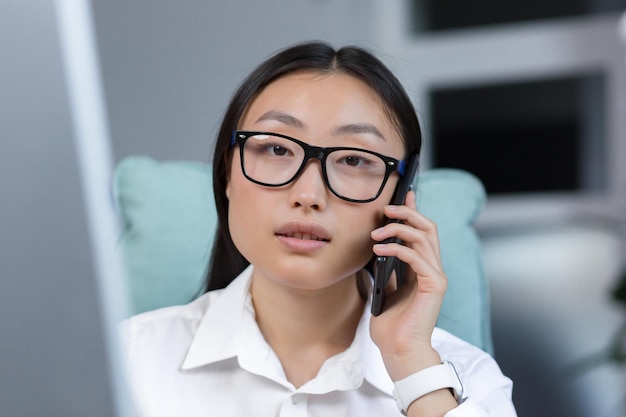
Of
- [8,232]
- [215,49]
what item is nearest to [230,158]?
[8,232]

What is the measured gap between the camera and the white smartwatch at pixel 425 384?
751mm

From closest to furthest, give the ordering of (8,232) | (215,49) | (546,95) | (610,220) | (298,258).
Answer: (8,232) < (298,258) < (215,49) < (610,220) < (546,95)

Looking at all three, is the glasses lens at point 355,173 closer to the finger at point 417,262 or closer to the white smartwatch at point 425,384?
the finger at point 417,262

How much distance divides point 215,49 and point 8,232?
1.83 metres

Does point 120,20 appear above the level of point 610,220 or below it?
above

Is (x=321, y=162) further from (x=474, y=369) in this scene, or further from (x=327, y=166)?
(x=474, y=369)

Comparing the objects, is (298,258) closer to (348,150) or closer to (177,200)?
(348,150)

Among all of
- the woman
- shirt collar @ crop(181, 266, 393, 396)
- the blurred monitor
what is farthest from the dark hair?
the blurred monitor

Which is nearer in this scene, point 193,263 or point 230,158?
point 230,158

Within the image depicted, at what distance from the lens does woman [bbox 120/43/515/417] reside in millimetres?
760

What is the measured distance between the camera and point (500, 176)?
2738 millimetres

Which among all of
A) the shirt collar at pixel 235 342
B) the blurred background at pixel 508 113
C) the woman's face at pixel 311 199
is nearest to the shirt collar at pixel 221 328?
the shirt collar at pixel 235 342

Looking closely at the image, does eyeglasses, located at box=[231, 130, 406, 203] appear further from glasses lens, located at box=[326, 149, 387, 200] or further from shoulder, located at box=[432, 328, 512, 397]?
shoulder, located at box=[432, 328, 512, 397]

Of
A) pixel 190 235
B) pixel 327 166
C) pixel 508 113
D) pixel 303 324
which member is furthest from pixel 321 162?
pixel 508 113
